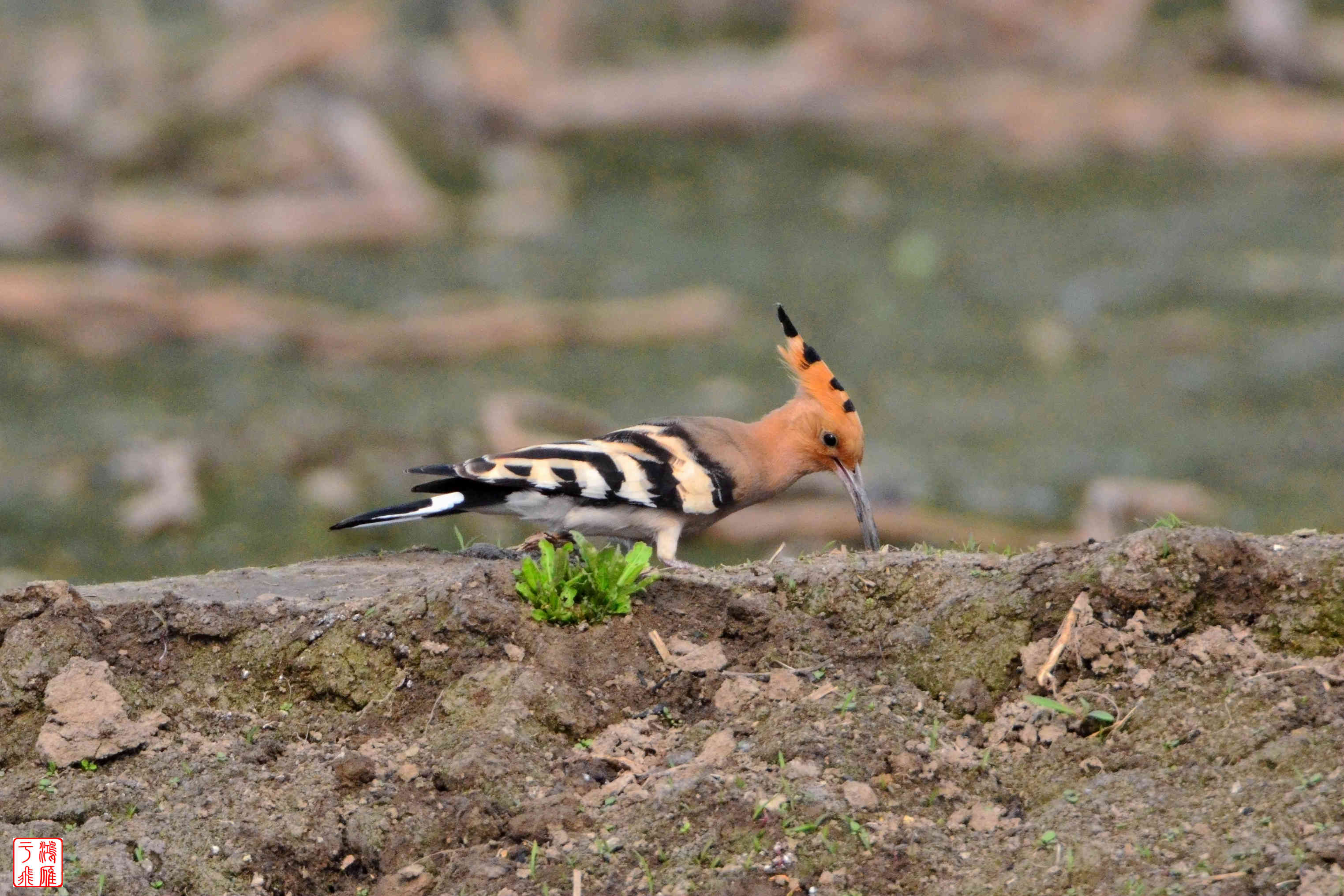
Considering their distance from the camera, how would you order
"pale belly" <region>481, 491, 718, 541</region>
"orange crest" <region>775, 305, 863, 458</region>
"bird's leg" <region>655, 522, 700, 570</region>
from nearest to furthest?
"pale belly" <region>481, 491, 718, 541</region> < "bird's leg" <region>655, 522, 700, 570</region> < "orange crest" <region>775, 305, 863, 458</region>

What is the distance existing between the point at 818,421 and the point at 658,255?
10.3m

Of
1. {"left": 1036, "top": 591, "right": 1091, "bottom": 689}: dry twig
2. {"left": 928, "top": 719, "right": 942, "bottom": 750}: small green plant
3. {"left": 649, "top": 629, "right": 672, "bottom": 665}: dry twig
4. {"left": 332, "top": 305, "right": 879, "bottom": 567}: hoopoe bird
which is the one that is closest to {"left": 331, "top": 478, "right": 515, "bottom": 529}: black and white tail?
{"left": 332, "top": 305, "right": 879, "bottom": 567}: hoopoe bird

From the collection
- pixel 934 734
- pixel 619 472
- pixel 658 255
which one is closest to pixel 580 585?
pixel 619 472

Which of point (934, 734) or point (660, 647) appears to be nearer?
point (934, 734)

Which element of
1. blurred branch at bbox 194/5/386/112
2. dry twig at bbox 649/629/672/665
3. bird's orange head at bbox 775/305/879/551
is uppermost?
blurred branch at bbox 194/5/386/112

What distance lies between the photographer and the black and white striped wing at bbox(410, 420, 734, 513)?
5086mm

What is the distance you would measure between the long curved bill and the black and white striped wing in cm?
60

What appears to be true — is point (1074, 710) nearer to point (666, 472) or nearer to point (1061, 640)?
point (1061, 640)

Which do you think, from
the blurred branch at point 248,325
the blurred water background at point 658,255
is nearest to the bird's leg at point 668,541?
the blurred water background at point 658,255

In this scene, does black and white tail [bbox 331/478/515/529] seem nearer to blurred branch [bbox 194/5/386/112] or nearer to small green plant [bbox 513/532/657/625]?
small green plant [bbox 513/532/657/625]

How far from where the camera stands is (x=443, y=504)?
16.4 feet

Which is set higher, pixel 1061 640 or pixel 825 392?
pixel 825 392

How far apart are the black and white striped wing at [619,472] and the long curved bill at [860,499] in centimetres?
60

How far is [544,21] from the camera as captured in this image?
19.2 m
